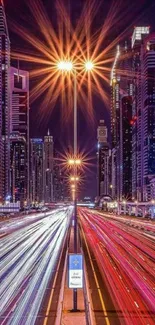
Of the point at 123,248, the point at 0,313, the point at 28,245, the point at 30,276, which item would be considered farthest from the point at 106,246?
the point at 0,313

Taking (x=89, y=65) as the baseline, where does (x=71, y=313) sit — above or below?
below

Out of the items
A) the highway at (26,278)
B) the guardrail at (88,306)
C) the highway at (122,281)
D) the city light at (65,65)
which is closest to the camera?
the guardrail at (88,306)

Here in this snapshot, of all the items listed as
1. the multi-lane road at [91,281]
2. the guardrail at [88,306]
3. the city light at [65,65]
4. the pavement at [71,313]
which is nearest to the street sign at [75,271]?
the pavement at [71,313]

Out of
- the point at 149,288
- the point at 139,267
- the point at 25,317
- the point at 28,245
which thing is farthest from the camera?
the point at 28,245

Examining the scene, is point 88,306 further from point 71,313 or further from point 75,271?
point 75,271

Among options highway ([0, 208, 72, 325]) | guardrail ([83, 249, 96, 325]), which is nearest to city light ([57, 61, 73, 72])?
guardrail ([83, 249, 96, 325])

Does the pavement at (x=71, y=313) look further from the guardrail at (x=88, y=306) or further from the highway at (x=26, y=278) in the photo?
the highway at (x=26, y=278)

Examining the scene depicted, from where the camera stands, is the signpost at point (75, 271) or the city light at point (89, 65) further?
the signpost at point (75, 271)

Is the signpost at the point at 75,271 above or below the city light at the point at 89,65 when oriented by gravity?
below

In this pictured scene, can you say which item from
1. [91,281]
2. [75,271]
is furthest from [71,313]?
[91,281]

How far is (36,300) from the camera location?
917 inches

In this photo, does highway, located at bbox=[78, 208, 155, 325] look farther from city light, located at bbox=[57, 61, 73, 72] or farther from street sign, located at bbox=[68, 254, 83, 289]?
city light, located at bbox=[57, 61, 73, 72]

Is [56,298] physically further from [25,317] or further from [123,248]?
[123,248]

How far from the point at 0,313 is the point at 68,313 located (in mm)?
2390
